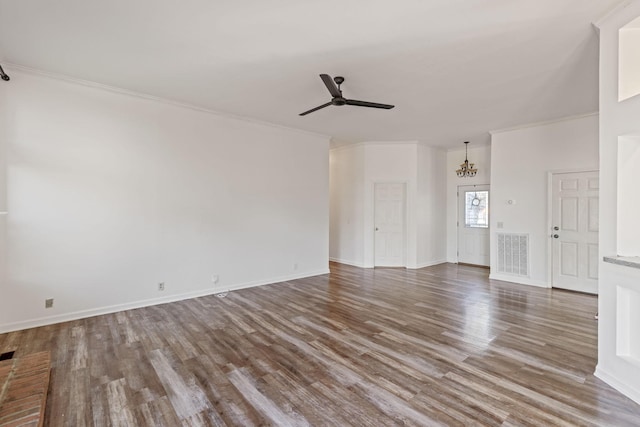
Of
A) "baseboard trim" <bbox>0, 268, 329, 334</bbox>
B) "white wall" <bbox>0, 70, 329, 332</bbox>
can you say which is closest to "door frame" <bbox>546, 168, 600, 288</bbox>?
"white wall" <bbox>0, 70, 329, 332</bbox>

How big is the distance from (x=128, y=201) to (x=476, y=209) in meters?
7.29

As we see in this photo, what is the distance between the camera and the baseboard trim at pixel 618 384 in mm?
2215

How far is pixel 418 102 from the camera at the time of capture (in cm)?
445

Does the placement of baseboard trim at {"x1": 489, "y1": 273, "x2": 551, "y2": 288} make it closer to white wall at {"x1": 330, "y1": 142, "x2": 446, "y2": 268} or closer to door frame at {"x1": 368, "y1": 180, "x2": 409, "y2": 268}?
white wall at {"x1": 330, "y1": 142, "x2": 446, "y2": 268}

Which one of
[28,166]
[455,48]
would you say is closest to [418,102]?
[455,48]

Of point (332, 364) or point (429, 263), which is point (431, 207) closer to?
point (429, 263)

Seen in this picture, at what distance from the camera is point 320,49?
2984 mm

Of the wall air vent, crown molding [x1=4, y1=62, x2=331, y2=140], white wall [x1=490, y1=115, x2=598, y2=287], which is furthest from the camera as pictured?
the wall air vent

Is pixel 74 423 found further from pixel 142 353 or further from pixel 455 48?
pixel 455 48

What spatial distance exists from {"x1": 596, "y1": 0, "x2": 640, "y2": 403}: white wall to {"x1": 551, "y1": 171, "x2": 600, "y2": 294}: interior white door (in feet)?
10.3

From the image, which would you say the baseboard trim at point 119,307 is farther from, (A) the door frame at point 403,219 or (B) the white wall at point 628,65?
(B) the white wall at point 628,65

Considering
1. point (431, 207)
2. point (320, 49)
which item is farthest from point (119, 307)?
point (431, 207)

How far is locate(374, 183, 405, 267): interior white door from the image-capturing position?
7.15 metres

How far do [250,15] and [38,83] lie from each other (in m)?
3.00
